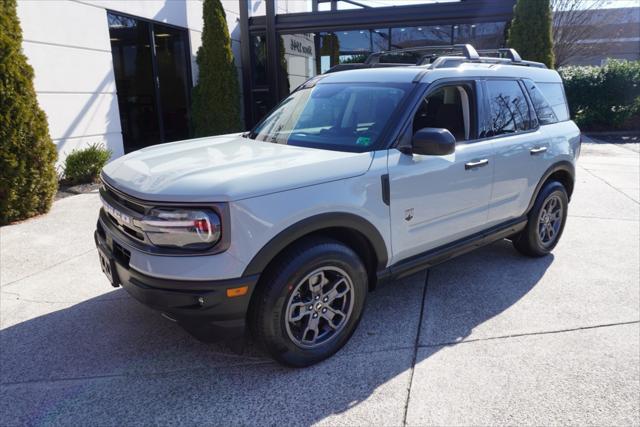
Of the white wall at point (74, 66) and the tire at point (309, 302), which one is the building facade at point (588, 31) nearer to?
the white wall at point (74, 66)

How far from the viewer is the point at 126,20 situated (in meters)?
9.48

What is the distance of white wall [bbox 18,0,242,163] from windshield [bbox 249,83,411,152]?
5127 millimetres

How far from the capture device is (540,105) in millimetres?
4496

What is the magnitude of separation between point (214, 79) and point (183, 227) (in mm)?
9591

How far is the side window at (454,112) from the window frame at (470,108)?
0.04 feet

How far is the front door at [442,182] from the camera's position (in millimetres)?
3180

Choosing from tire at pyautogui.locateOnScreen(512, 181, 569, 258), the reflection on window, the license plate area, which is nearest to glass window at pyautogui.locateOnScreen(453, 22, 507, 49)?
the reflection on window

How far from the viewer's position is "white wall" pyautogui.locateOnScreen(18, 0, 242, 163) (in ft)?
24.1

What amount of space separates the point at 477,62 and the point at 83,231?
15.0 feet

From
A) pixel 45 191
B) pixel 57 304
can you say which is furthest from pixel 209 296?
pixel 45 191

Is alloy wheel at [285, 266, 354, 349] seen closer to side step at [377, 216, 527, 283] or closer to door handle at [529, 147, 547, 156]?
side step at [377, 216, 527, 283]

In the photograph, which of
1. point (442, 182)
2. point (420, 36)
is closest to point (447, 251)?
point (442, 182)

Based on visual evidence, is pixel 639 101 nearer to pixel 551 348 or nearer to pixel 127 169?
pixel 551 348

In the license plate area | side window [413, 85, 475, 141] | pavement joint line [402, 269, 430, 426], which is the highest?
side window [413, 85, 475, 141]
